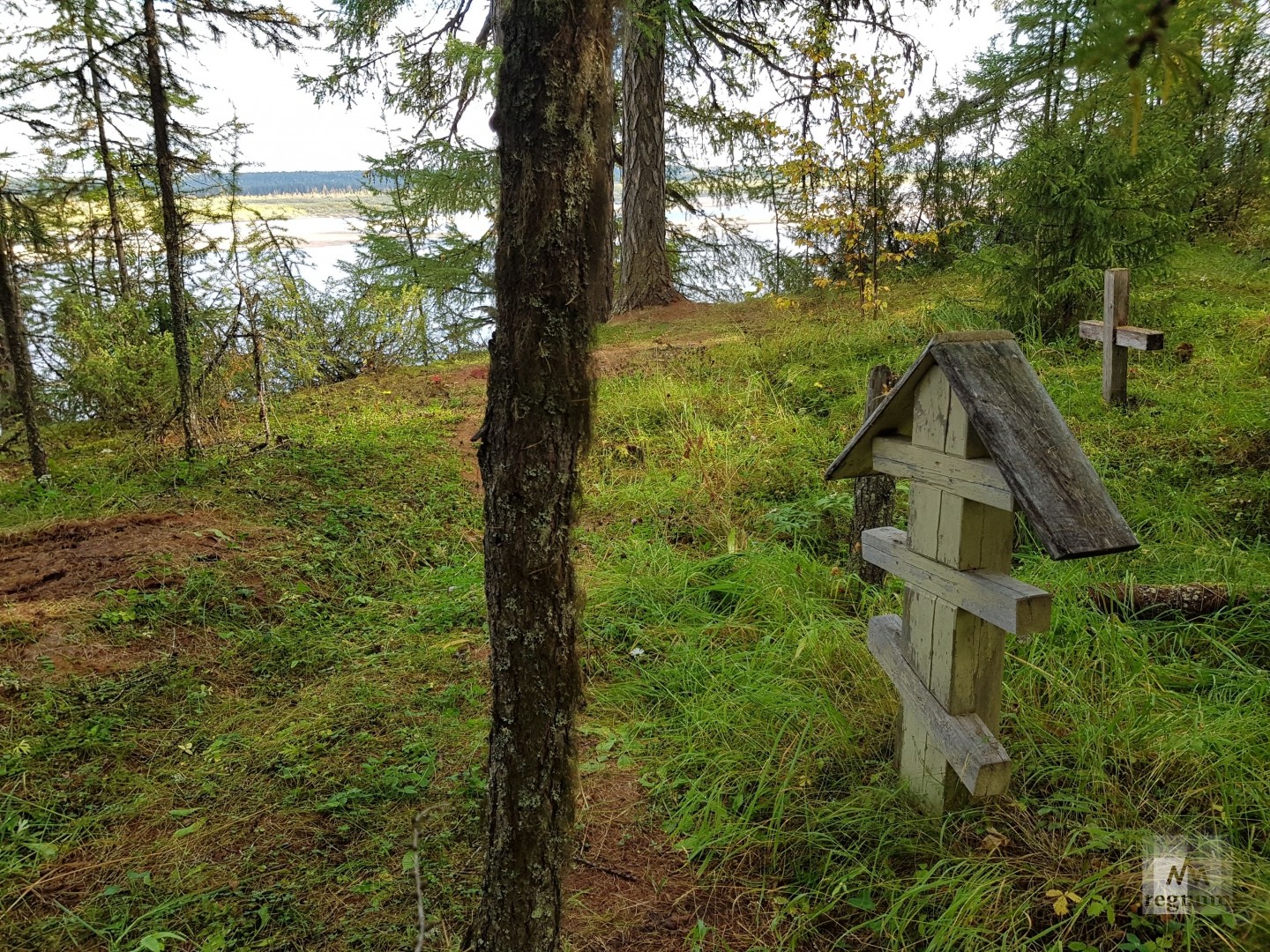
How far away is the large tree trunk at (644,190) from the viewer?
11.7m

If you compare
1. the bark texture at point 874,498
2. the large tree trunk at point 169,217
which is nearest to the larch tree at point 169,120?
the large tree trunk at point 169,217

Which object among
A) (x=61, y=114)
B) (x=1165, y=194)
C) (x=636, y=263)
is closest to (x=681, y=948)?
(x=1165, y=194)

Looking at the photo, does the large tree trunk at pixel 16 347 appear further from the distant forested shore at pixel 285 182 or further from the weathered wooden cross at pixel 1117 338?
the weathered wooden cross at pixel 1117 338

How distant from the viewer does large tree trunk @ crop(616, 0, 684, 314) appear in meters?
11.7

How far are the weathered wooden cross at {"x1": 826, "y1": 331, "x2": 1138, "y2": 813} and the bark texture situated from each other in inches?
48.9

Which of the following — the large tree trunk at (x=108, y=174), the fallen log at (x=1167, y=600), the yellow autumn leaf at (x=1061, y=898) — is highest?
the large tree trunk at (x=108, y=174)

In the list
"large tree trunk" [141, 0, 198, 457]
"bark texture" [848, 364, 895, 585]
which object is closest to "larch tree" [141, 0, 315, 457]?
"large tree trunk" [141, 0, 198, 457]

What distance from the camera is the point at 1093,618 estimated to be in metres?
3.21

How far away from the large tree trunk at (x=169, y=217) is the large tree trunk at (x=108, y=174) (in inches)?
28.4

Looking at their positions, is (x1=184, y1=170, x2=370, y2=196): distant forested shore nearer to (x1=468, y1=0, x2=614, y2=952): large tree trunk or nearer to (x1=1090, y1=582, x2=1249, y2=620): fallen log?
(x1=468, y1=0, x2=614, y2=952): large tree trunk

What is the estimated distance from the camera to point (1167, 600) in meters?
3.32

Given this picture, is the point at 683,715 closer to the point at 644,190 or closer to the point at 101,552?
the point at 101,552

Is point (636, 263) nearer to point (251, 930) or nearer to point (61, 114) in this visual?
point (61, 114)

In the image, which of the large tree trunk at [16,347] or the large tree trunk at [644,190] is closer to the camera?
the large tree trunk at [16,347]
